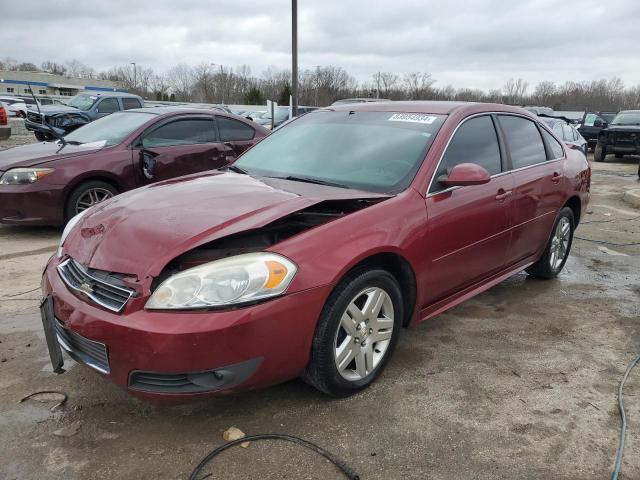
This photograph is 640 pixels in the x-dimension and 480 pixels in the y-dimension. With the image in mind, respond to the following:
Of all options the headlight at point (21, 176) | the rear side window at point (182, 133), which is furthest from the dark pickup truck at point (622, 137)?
the headlight at point (21, 176)

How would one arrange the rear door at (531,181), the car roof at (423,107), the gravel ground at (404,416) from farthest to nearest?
the rear door at (531,181), the car roof at (423,107), the gravel ground at (404,416)

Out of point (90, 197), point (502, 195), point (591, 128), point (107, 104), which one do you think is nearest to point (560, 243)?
point (502, 195)

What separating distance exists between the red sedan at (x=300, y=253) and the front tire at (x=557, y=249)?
76cm

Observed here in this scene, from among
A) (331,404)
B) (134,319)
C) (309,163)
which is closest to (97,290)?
(134,319)

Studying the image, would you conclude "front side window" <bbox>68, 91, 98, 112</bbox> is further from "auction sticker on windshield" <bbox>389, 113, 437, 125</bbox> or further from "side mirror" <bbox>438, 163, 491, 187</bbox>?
"side mirror" <bbox>438, 163, 491, 187</bbox>

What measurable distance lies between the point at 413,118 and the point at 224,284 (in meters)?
1.99

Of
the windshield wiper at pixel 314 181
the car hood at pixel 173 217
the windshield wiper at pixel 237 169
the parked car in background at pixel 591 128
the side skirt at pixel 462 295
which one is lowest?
the parked car in background at pixel 591 128

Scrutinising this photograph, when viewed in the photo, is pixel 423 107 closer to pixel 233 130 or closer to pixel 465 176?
pixel 465 176

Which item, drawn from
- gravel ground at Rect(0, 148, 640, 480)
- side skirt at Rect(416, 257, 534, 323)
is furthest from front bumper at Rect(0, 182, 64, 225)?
side skirt at Rect(416, 257, 534, 323)

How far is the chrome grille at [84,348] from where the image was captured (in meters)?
2.36

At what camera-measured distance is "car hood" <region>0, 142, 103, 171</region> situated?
5836mm

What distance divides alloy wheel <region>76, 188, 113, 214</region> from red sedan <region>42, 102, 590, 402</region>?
9.47ft

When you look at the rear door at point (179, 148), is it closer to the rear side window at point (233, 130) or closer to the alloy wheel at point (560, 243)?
the rear side window at point (233, 130)

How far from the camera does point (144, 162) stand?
6.38 m
